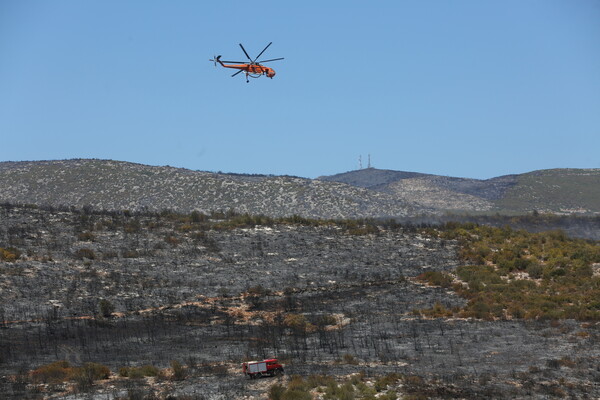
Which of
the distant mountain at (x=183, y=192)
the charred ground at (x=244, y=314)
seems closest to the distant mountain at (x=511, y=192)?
the distant mountain at (x=183, y=192)

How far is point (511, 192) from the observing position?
7047 inches

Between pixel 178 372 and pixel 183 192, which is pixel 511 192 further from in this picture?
pixel 178 372

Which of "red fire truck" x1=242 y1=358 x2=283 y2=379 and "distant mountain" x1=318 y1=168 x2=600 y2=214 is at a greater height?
"distant mountain" x1=318 y1=168 x2=600 y2=214

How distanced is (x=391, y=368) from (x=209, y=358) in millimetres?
8792

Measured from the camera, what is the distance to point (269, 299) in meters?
52.5

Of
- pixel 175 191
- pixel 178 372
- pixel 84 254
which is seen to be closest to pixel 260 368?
pixel 178 372

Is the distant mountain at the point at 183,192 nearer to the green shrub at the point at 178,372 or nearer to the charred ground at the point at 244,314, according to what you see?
the charred ground at the point at 244,314

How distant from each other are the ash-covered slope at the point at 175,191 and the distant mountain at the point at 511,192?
2768 cm

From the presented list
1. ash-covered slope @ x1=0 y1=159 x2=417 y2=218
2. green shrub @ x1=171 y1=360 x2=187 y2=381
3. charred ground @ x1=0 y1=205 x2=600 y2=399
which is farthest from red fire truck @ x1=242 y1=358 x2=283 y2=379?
ash-covered slope @ x1=0 y1=159 x2=417 y2=218

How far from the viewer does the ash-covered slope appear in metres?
120

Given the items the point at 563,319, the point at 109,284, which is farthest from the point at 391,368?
the point at 109,284

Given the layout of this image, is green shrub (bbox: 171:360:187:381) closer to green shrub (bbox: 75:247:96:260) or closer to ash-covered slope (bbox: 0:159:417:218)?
green shrub (bbox: 75:247:96:260)

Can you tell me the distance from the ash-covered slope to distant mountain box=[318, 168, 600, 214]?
1090 inches

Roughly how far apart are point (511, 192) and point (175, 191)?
83843 mm
